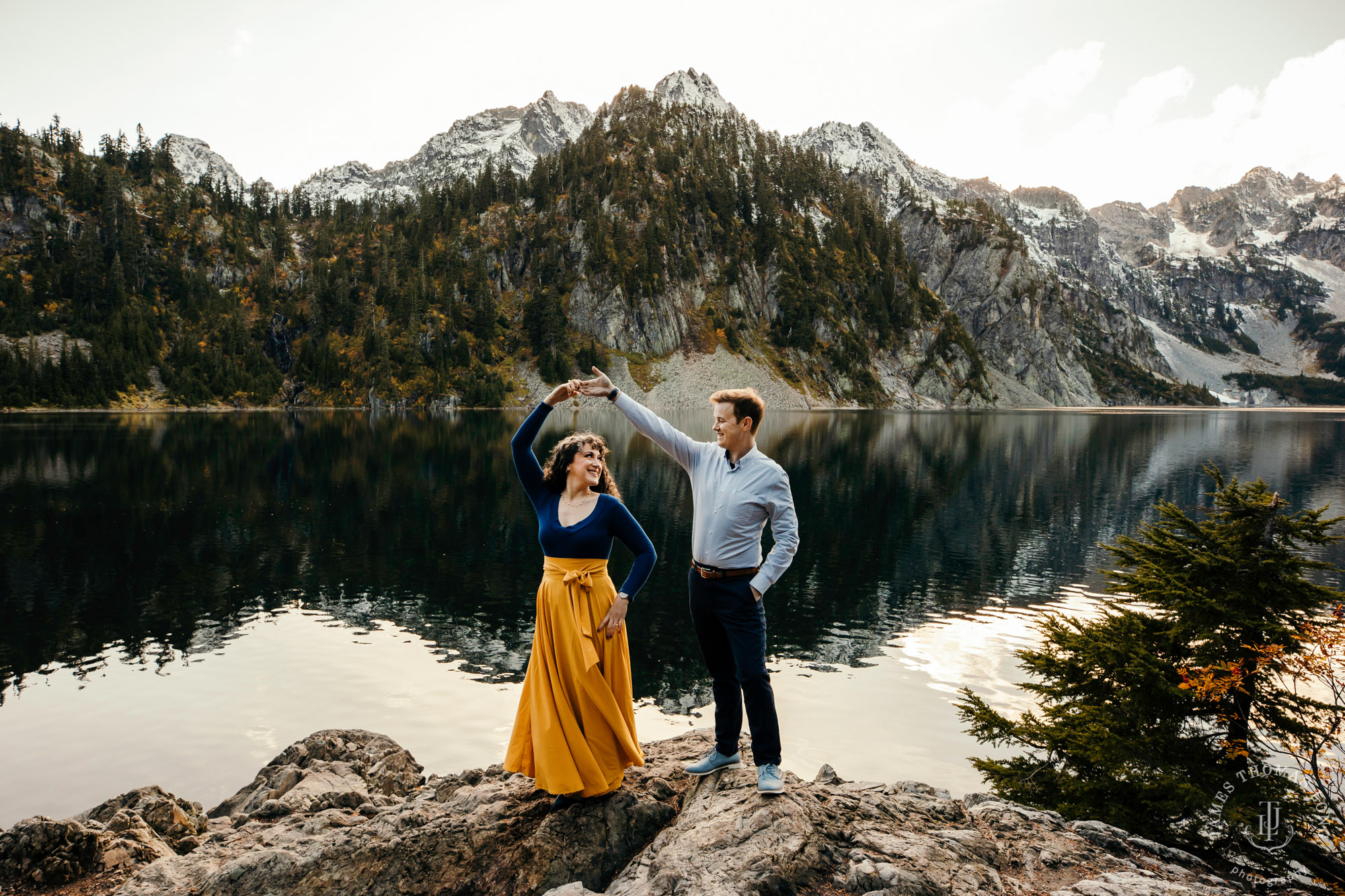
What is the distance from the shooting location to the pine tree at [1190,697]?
26.1 ft

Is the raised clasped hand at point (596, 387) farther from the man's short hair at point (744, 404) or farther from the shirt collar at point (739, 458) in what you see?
the shirt collar at point (739, 458)

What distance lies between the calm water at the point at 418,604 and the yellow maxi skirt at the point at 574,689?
22.3ft

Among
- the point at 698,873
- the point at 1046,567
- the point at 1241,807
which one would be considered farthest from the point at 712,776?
the point at 1046,567

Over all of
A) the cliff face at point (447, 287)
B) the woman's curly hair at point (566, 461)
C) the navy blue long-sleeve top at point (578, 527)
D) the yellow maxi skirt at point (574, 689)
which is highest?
the cliff face at point (447, 287)

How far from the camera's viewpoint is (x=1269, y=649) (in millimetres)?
7445

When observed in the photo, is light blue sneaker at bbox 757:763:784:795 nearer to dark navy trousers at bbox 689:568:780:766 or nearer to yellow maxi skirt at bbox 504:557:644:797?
dark navy trousers at bbox 689:568:780:766

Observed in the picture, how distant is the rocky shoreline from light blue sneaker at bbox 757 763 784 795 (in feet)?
0.28

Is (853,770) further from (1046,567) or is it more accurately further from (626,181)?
(626,181)

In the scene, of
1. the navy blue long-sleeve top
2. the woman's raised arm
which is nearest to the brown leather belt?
the navy blue long-sleeve top

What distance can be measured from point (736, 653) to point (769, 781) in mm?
1022

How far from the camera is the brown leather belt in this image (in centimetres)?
604

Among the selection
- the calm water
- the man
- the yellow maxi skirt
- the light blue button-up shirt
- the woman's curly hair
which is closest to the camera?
the yellow maxi skirt

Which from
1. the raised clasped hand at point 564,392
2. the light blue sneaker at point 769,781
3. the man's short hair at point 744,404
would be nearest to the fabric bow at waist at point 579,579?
the raised clasped hand at point 564,392

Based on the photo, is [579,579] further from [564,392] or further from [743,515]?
[564,392]
